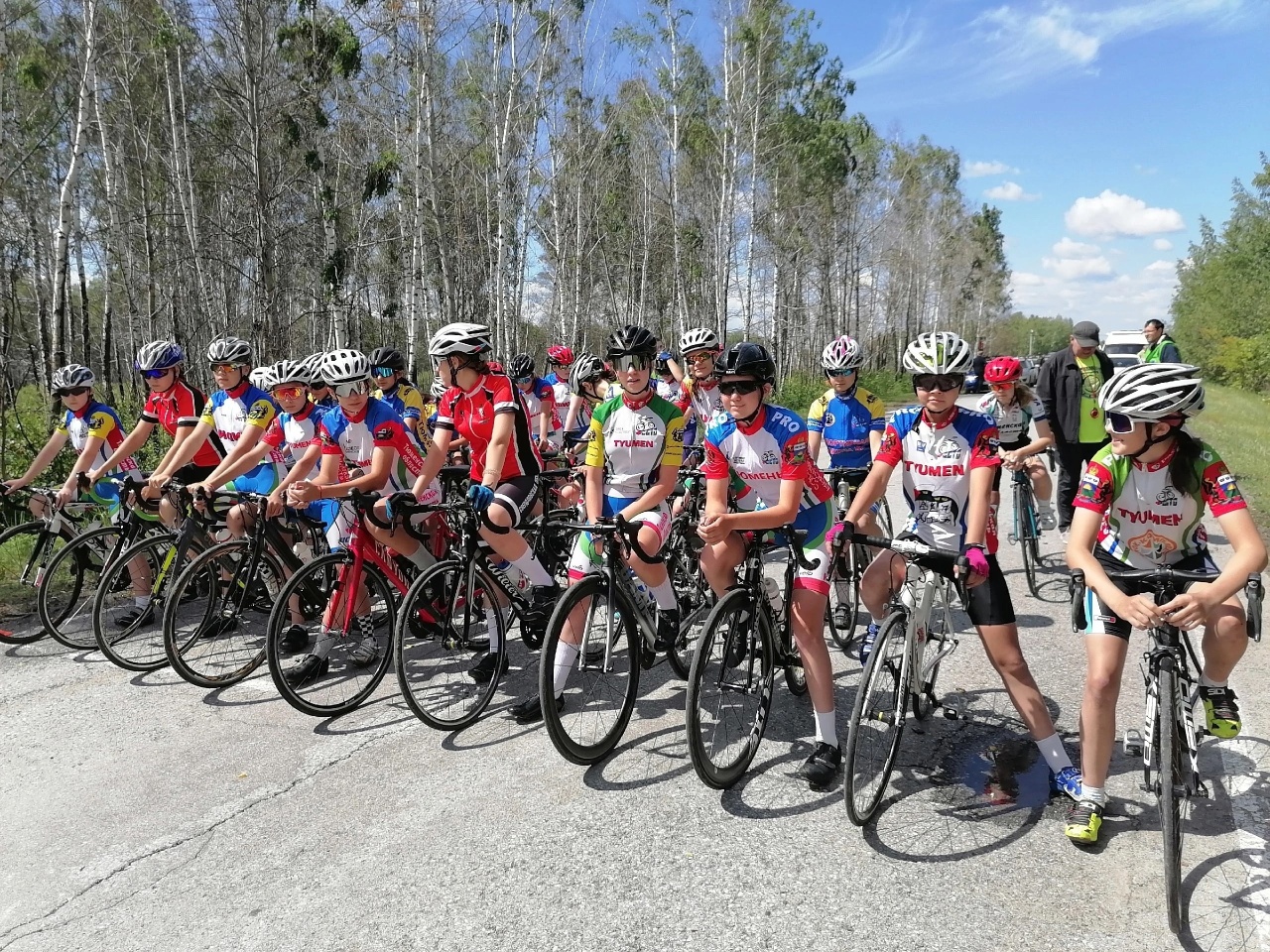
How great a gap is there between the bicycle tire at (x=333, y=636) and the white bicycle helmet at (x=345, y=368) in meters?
1.17

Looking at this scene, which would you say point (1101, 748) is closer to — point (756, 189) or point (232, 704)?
point (232, 704)

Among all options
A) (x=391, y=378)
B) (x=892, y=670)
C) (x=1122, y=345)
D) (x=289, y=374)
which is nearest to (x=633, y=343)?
(x=892, y=670)

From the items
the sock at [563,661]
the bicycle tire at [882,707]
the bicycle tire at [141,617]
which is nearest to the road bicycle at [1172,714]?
the bicycle tire at [882,707]

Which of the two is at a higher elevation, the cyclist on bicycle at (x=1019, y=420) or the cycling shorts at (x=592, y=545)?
the cyclist on bicycle at (x=1019, y=420)

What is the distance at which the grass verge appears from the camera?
10.4m

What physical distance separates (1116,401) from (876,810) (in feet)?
6.48

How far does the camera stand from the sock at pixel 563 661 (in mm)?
4059

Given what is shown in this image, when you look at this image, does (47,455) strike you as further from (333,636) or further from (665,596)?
(665,596)

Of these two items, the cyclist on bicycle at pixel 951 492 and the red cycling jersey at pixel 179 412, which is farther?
the red cycling jersey at pixel 179 412

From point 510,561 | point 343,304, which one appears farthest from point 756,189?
point 510,561

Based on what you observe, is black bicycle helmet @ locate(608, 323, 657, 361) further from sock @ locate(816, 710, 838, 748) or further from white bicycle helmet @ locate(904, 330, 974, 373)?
sock @ locate(816, 710, 838, 748)

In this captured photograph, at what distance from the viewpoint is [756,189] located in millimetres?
30109

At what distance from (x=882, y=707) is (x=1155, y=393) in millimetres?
1713

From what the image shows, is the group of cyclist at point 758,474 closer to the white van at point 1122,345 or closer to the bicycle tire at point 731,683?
the bicycle tire at point 731,683
